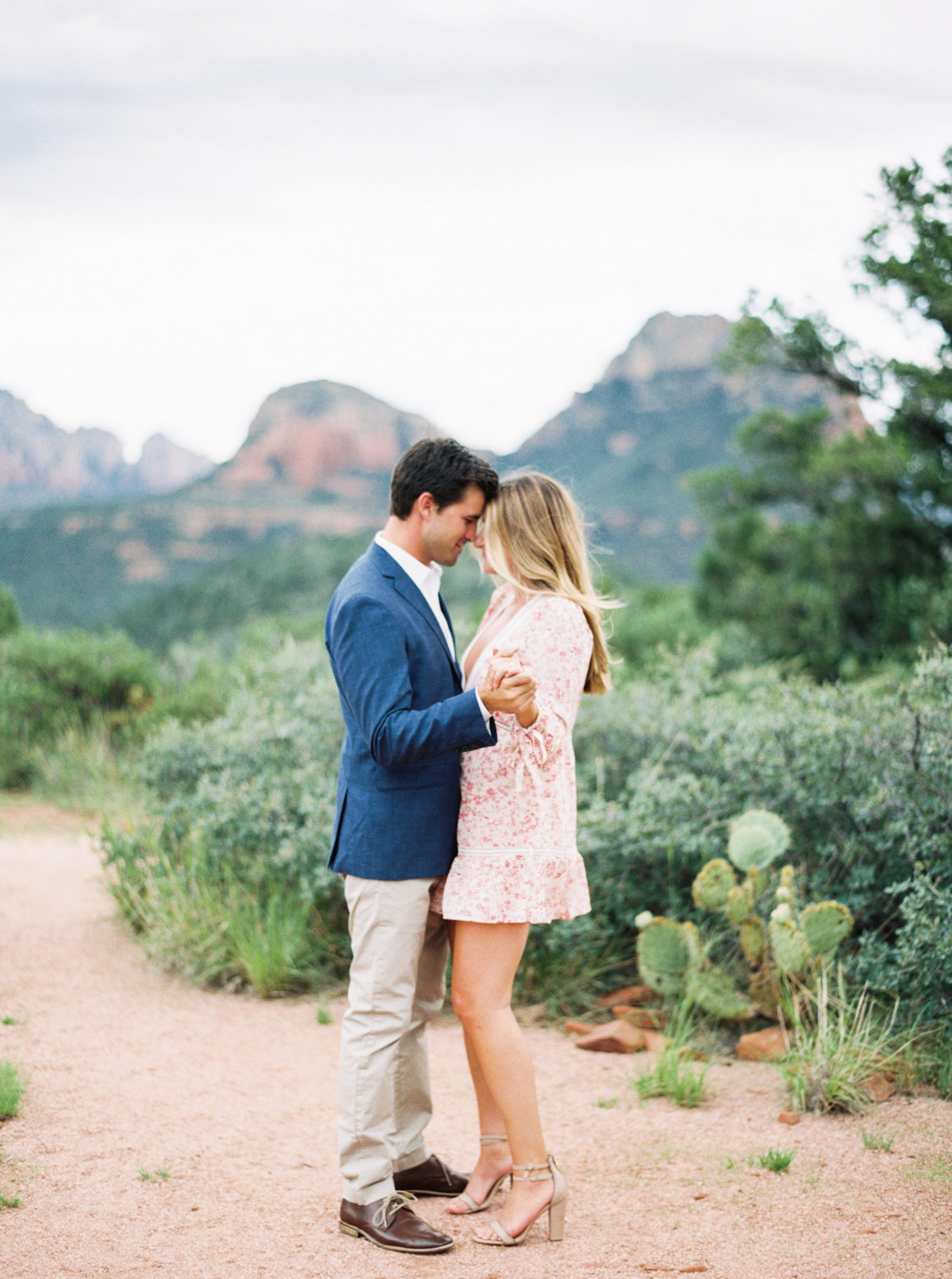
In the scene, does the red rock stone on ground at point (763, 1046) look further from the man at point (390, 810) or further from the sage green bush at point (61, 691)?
the sage green bush at point (61, 691)

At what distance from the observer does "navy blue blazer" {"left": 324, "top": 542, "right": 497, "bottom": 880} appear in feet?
8.20

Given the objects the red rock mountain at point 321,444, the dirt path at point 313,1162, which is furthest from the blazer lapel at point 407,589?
the red rock mountain at point 321,444

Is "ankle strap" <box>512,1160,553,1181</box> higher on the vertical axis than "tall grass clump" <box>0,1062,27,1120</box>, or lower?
higher

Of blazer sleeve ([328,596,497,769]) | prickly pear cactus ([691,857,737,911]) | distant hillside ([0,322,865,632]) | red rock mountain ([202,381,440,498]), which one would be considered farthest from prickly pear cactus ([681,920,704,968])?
red rock mountain ([202,381,440,498])

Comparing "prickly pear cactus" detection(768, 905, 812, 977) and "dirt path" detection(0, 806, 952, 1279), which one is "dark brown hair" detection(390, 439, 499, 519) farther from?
"prickly pear cactus" detection(768, 905, 812, 977)

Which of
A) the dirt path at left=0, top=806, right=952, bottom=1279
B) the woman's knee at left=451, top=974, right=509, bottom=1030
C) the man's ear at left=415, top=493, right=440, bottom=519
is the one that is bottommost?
the dirt path at left=0, top=806, right=952, bottom=1279

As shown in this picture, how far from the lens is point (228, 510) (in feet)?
161

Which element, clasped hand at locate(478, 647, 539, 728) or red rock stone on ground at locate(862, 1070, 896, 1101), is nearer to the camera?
clasped hand at locate(478, 647, 539, 728)

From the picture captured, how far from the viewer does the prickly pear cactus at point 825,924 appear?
3.96 metres

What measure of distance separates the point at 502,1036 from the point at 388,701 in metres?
0.91

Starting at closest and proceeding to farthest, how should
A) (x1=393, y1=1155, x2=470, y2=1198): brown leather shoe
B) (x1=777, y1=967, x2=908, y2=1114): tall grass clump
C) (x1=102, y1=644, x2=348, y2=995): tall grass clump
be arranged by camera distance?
1. (x1=393, y1=1155, x2=470, y2=1198): brown leather shoe
2. (x1=777, y1=967, x2=908, y2=1114): tall grass clump
3. (x1=102, y1=644, x2=348, y2=995): tall grass clump

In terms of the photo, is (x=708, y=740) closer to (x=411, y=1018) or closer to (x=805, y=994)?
(x=805, y=994)

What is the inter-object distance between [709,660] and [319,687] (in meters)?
2.23

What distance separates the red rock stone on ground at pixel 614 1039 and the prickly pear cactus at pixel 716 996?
270 mm
